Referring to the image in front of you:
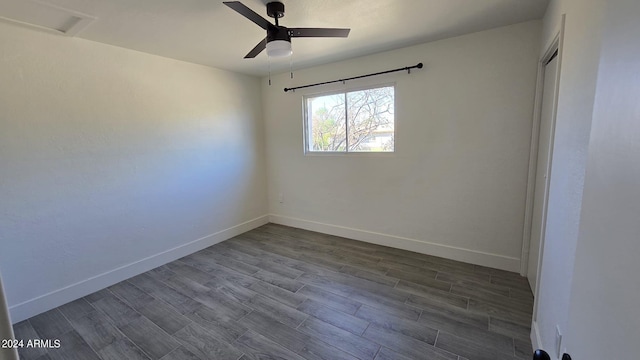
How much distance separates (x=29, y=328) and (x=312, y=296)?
227 cm

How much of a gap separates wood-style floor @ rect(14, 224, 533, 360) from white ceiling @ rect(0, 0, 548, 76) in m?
2.42

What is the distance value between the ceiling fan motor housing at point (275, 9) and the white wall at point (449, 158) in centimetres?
165

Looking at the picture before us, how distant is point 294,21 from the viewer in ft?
7.34

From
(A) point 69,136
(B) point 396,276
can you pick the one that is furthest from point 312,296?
(A) point 69,136

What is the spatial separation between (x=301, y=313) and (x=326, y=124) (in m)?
2.60

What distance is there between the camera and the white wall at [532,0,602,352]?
44.2 inches

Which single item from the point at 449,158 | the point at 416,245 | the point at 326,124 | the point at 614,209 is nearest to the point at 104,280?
the point at 326,124

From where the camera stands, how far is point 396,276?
106 inches

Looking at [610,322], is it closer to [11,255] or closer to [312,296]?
[312,296]

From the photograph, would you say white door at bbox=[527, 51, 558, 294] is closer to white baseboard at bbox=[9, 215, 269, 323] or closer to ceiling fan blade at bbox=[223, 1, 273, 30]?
ceiling fan blade at bbox=[223, 1, 273, 30]

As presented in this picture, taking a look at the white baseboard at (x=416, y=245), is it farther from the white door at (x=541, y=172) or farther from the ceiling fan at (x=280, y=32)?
the ceiling fan at (x=280, y=32)

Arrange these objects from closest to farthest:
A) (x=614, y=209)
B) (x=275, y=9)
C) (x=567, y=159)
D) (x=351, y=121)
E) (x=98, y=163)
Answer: (x=614, y=209) < (x=567, y=159) < (x=275, y=9) < (x=98, y=163) < (x=351, y=121)

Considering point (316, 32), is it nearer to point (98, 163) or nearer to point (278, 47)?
point (278, 47)

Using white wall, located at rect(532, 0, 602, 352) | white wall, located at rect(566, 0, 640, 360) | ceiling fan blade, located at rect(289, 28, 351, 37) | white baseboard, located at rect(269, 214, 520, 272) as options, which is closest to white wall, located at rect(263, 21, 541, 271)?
white baseboard, located at rect(269, 214, 520, 272)
